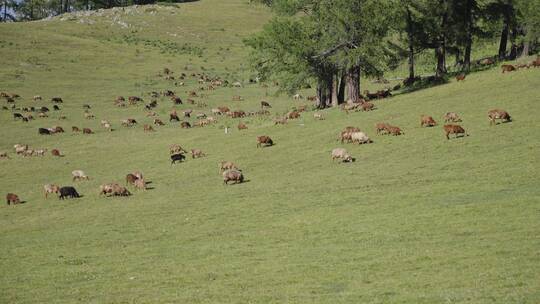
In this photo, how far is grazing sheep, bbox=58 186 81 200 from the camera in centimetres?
2905

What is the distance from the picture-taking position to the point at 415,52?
5197 cm

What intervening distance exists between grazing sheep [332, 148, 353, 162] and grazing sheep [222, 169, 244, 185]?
471 cm

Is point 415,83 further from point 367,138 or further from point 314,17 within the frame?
point 367,138

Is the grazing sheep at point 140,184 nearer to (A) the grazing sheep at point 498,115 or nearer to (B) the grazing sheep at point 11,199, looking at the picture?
(B) the grazing sheep at point 11,199

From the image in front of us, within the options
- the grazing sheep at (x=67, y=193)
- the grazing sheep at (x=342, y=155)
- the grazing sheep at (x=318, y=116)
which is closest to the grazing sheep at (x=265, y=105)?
the grazing sheep at (x=318, y=116)


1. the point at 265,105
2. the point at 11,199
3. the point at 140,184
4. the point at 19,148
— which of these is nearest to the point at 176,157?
the point at 140,184

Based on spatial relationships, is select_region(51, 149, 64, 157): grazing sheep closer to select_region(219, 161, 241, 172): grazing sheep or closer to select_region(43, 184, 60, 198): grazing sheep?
select_region(43, 184, 60, 198): grazing sheep

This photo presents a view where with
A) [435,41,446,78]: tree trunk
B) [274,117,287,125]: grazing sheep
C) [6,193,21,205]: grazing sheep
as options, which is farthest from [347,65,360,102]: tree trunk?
[6,193,21,205]: grazing sheep

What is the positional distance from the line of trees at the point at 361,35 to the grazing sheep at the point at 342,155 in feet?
52.0

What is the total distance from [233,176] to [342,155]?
538 cm

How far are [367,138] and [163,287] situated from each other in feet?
62.4

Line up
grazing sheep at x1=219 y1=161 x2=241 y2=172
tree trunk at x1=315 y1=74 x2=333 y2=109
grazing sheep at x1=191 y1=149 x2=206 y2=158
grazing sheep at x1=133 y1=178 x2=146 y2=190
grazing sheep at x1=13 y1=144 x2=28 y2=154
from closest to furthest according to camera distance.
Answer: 1. grazing sheep at x1=133 y1=178 x2=146 y2=190
2. grazing sheep at x1=219 y1=161 x2=241 y2=172
3. grazing sheep at x1=191 y1=149 x2=206 y2=158
4. grazing sheep at x1=13 y1=144 x2=28 y2=154
5. tree trunk at x1=315 y1=74 x2=333 y2=109

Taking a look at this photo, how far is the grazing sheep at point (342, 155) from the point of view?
29.2 metres

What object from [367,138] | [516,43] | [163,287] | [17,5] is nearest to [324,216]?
[163,287]
